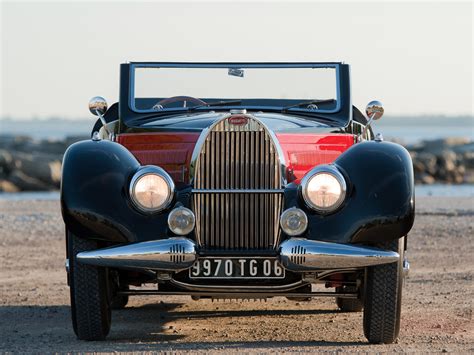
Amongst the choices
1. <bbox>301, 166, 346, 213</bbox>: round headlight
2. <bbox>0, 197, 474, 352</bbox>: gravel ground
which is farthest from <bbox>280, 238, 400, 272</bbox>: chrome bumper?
<bbox>0, 197, 474, 352</bbox>: gravel ground

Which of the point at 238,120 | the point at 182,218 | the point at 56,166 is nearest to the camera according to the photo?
the point at 182,218

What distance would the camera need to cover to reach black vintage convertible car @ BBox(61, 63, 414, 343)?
21.5 ft

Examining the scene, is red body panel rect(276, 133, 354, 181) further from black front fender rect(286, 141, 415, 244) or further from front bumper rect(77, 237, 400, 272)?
front bumper rect(77, 237, 400, 272)

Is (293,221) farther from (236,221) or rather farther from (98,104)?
(98,104)

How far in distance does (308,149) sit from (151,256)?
1396 mm

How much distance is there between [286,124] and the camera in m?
7.49

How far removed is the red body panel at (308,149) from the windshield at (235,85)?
3.04 feet

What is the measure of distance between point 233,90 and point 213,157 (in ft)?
6.73

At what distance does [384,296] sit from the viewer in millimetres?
6672

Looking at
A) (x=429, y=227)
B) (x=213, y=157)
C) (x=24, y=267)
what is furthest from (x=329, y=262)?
(x=429, y=227)

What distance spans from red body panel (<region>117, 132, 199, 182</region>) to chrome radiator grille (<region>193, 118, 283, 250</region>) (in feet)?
0.66

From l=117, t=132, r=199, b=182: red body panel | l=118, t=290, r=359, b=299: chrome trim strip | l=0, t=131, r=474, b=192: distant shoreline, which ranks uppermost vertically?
l=117, t=132, r=199, b=182: red body panel

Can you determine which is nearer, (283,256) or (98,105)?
(283,256)

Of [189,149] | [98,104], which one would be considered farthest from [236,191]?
[98,104]
